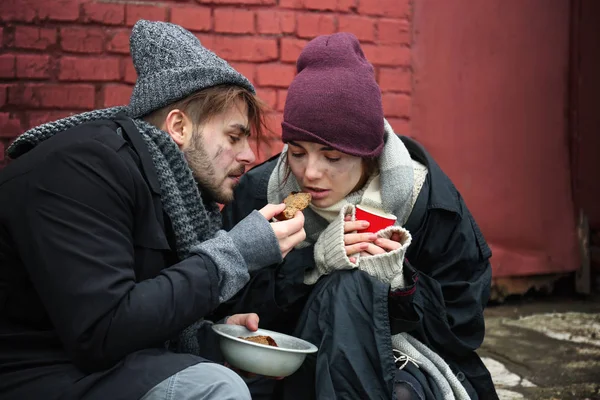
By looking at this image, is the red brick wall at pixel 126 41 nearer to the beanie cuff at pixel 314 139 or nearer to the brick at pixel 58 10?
the brick at pixel 58 10

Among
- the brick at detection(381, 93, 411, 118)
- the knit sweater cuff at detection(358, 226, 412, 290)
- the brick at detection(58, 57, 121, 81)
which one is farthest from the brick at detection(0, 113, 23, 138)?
the knit sweater cuff at detection(358, 226, 412, 290)

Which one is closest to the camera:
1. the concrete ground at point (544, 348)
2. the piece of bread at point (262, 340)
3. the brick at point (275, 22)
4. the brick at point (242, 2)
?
the piece of bread at point (262, 340)

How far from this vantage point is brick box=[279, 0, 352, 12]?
4.05m

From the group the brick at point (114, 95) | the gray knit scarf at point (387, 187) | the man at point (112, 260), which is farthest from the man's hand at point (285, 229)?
the brick at point (114, 95)

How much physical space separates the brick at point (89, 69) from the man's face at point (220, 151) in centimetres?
152

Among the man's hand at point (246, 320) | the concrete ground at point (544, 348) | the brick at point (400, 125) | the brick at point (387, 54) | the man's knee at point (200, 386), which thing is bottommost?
the concrete ground at point (544, 348)

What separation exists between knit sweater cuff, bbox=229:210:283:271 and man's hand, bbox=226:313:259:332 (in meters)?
0.32

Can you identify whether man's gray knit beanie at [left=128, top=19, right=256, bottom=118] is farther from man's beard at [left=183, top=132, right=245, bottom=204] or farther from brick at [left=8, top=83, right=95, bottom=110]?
brick at [left=8, top=83, right=95, bottom=110]

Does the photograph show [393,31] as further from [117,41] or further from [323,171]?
[323,171]

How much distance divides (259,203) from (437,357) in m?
0.85

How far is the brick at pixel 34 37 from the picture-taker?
361 centimetres

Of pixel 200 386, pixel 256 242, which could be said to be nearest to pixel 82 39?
pixel 256 242

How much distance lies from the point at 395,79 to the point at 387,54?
0.15 metres

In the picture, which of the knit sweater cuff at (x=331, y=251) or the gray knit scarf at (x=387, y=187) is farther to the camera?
the gray knit scarf at (x=387, y=187)
